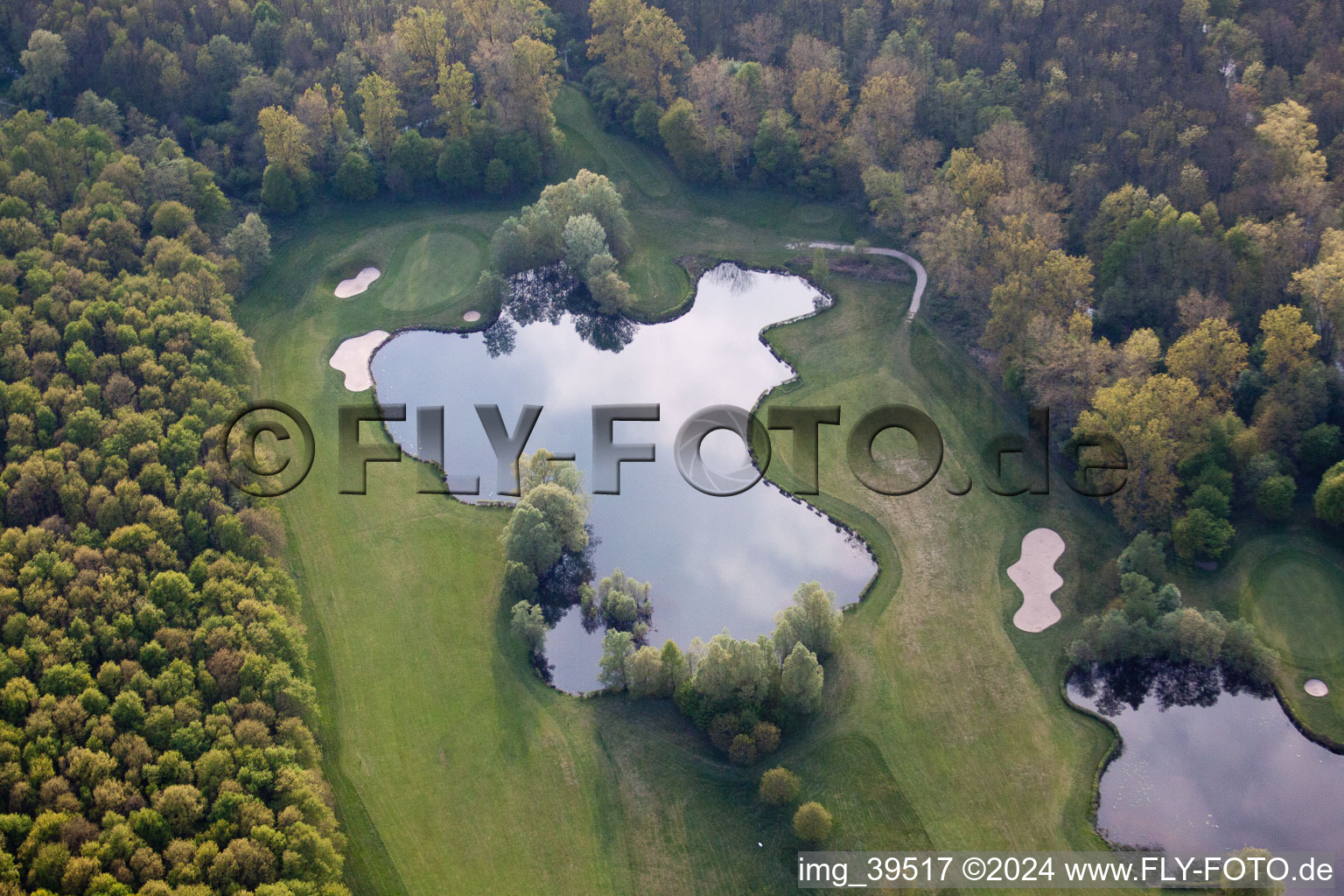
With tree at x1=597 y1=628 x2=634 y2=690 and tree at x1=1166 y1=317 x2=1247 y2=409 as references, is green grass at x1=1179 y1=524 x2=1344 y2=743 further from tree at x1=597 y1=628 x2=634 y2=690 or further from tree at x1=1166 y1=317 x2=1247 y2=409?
tree at x1=597 y1=628 x2=634 y2=690

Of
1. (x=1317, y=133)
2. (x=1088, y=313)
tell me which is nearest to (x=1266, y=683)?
(x=1088, y=313)

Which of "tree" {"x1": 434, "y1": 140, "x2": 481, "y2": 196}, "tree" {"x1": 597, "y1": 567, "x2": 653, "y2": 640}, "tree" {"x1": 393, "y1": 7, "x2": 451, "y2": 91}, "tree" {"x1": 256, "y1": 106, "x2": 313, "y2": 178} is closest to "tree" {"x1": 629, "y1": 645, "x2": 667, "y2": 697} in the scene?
"tree" {"x1": 597, "y1": 567, "x2": 653, "y2": 640}

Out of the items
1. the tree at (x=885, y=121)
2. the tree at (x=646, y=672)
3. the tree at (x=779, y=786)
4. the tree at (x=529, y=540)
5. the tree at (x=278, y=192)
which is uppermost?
the tree at (x=885, y=121)

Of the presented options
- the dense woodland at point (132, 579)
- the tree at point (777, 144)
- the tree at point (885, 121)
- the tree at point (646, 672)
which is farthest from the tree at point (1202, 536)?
the dense woodland at point (132, 579)

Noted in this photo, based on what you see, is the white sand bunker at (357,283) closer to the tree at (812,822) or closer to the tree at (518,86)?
the tree at (518,86)

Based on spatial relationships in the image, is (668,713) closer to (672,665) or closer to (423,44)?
(672,665)

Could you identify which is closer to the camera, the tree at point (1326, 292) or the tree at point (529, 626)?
the tree at point (529, 626)
